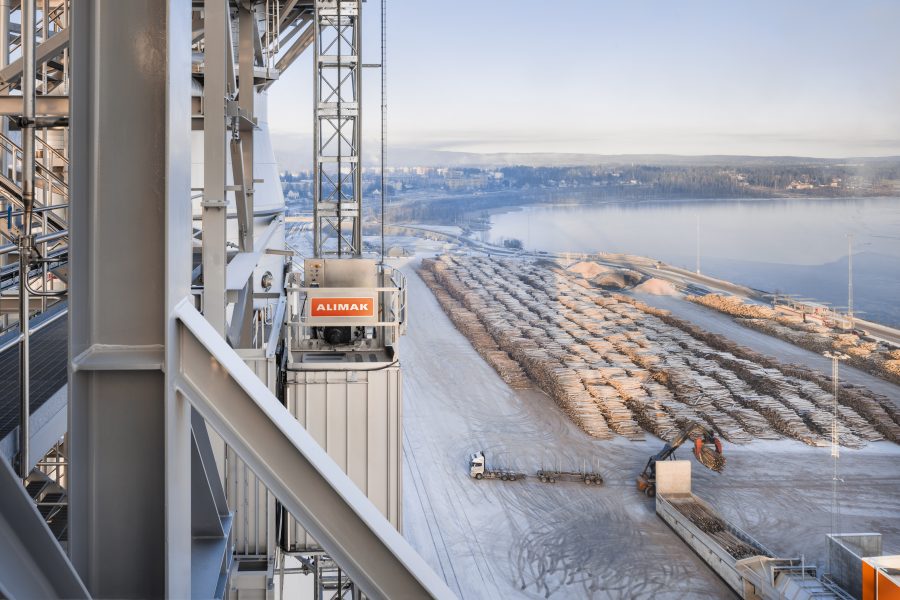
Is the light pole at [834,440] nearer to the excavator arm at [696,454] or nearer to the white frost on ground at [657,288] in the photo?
the excavator arm at [696,454]

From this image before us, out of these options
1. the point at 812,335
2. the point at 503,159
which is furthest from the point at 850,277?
the point at 503,159

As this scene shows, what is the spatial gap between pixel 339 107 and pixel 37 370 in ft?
20.5

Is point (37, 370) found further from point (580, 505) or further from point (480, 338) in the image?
point (480, 338)

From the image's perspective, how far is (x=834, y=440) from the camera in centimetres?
1516

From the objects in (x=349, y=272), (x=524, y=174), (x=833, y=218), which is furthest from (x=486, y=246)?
(x=349, y=272)

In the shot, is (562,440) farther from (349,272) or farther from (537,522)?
(349,272)

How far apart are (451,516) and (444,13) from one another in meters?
14.3

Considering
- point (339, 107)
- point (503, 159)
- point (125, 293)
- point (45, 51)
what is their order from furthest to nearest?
point (503, 159)
point (339, 107)
point (45, 51)
point (125, 293)

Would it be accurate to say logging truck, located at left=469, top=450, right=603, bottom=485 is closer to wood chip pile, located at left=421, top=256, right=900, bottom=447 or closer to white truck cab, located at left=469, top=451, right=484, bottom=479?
white truck cab, located at left=469, top=451, right=484, bottom=479

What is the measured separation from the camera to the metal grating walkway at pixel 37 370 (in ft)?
6.90

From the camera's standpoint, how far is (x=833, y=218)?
18234mm

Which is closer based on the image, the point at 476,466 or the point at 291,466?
the point at 291,466

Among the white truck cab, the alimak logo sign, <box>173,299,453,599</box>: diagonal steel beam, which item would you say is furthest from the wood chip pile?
<box>173,299,453,599</box>: diagonal steel beam

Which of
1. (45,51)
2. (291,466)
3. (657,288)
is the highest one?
(45,51)
